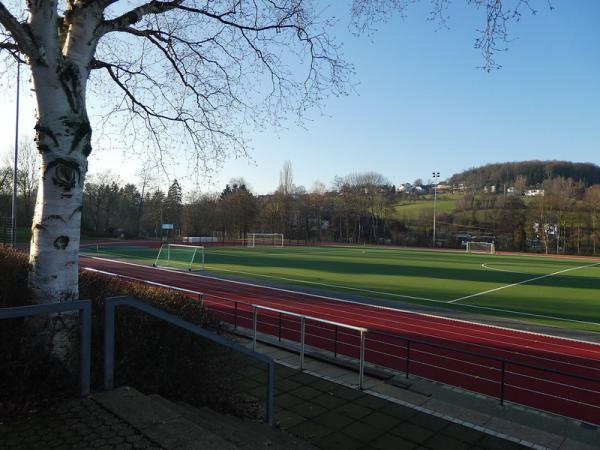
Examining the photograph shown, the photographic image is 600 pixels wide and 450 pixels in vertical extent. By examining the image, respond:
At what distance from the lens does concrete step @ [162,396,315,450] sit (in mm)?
3195

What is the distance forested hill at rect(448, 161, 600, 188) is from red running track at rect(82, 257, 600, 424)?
291ft

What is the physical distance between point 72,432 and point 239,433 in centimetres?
119

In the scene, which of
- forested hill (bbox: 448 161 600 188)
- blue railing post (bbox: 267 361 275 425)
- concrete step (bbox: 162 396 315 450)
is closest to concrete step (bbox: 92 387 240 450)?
concrete step (bbox: 162 396 315 450)

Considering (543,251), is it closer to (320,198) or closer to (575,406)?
(320,198)

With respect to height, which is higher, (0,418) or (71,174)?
(71,174)

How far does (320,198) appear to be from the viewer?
256 feet

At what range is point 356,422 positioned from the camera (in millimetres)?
5223

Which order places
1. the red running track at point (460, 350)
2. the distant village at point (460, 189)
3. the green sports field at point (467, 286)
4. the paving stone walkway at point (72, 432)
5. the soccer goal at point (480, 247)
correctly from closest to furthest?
the paving stone walkway at point (72, 432)
the red running track at point (460, 350)
the green sports field at point (467, 286)
the soccer goal at point (480, 247)
the distant village at point (460, 189)

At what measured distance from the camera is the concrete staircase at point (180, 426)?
274 centimetres

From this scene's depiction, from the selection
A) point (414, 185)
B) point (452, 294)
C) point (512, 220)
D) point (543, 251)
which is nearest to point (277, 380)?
point (452, 294)

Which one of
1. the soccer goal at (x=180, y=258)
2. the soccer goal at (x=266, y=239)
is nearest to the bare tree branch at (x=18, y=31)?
the soccer goal at (x=180, y=258)

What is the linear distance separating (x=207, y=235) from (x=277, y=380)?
67.5 metres

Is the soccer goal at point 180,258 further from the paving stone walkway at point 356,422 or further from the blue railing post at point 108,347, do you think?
the blue railing post at point 108,347

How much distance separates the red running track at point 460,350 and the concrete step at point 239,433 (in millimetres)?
2992
